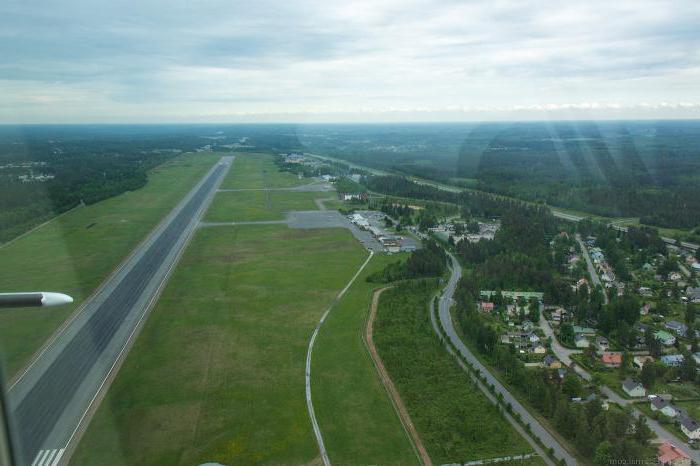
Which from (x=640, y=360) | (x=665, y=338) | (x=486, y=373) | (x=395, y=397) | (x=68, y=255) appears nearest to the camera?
(x=395, y=397)

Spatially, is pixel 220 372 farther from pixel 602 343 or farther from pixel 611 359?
pixel 602 343

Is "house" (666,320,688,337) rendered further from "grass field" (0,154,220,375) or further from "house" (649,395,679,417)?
"grass field" (0,154,220,375)

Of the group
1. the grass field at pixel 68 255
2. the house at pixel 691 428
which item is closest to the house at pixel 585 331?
the house at pixel 691 428

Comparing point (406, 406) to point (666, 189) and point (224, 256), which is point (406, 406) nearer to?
point (224, 256)

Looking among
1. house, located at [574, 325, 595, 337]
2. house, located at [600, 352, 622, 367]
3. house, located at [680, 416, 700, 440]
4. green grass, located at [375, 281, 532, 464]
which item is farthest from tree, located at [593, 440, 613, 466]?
house, located at [574, 325, 595, 337]

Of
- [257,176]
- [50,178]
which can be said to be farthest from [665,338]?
[257,176]

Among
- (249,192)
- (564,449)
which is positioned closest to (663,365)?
(564,449)
